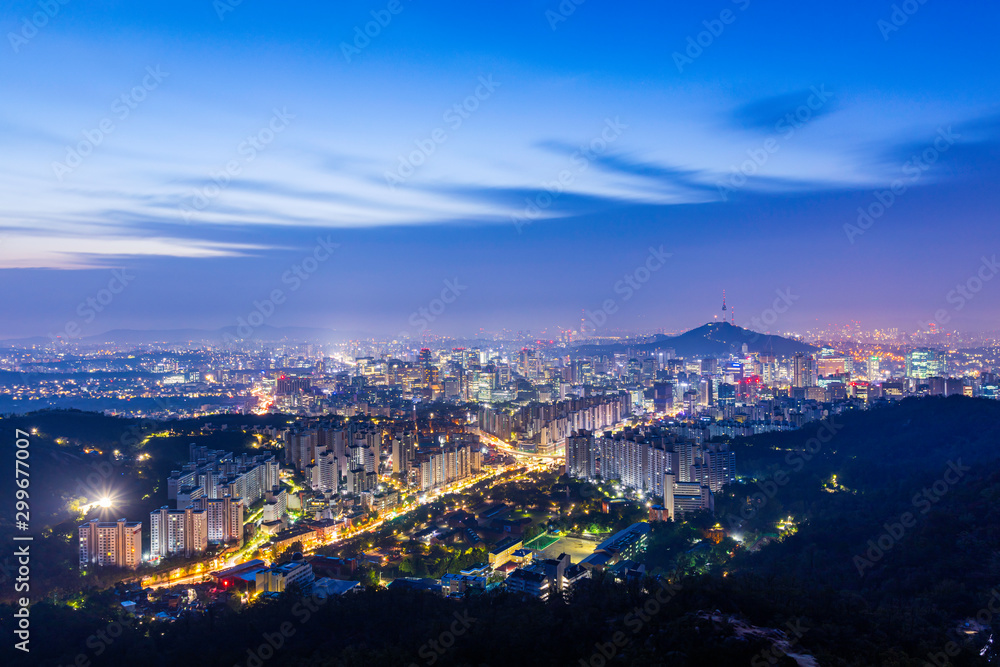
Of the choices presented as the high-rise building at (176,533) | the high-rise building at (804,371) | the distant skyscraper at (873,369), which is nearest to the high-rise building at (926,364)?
the distant skyscraper at (873,369)

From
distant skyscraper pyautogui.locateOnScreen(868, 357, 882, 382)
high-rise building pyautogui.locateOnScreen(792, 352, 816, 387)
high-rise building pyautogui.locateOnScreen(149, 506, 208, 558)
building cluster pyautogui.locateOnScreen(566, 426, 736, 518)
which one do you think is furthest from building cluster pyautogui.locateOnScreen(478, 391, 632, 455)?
distant skyscraper pyautogui.locateOnScreen(868, 357, 882, 382)

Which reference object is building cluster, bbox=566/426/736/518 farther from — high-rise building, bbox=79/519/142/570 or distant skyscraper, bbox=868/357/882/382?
distant skyscraper, bbox=868/357/882/382

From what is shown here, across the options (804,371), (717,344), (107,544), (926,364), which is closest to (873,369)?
Result: (926,364)

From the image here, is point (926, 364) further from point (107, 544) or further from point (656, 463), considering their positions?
point (107, 544)

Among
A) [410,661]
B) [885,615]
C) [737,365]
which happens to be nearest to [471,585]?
[410,661]

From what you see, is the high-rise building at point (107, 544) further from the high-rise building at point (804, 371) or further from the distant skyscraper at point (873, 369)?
the distant skyscraper at point (873, 369)

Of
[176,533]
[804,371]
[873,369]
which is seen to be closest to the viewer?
[176,533]
